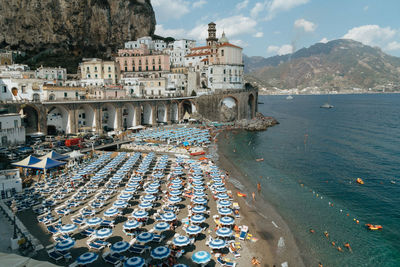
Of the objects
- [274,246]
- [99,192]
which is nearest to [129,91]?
[99,192]

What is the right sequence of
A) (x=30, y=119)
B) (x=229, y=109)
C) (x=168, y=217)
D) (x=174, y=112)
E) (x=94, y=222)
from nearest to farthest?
(x=94, y=222), (x=168, y=217), (x=30, y=119), (x=174, y=112), (x=229, y=109)

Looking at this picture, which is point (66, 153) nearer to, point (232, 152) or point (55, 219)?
point (55, 219)

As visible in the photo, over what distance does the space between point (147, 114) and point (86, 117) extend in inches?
728

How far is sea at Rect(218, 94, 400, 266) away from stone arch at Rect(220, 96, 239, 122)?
17.7m

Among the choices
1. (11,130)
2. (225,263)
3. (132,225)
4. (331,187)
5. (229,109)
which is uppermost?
(229,109)

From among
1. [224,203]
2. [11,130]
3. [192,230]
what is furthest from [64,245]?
[11,130]

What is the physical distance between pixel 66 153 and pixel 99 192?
1685cm

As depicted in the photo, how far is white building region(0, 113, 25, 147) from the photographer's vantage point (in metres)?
43.8

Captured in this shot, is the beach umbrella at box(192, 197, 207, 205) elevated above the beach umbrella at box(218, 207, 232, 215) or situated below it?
above

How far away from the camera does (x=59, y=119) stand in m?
55.8

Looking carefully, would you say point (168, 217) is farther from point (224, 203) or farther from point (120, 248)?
point (224, 203)

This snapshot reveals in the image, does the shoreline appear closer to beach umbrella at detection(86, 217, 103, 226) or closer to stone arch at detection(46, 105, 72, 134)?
beach umbrella at detection(86, 217, 103, 226)

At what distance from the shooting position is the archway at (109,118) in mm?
65312

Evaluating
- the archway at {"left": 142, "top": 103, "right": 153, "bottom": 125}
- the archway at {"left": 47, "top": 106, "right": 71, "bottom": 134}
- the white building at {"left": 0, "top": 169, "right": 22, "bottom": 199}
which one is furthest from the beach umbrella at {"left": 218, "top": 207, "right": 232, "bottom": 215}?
the archway at {"left": 142, "top": 103, "right": 153, "bottom": 125}
